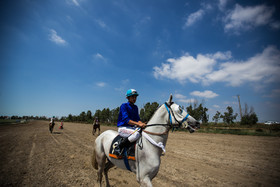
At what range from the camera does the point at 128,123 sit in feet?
9.29

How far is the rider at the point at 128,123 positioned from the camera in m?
2.76

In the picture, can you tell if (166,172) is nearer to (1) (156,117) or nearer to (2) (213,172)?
(2) (213,172)

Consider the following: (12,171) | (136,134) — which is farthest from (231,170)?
(12,171)

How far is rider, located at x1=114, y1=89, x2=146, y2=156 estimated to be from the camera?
276cm

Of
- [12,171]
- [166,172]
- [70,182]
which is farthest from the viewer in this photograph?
[166,172]

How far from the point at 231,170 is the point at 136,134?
5853 mm

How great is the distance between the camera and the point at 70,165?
5664mm

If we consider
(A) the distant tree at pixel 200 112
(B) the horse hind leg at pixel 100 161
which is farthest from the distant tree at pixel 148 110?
(B) the horse hind leg at pixel 100 161

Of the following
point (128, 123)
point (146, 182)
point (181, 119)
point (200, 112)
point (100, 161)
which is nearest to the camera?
point (146, 182)

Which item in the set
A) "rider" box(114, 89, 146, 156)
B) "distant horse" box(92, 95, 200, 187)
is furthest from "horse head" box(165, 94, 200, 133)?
"rider" box(114, 89, 146, 156)

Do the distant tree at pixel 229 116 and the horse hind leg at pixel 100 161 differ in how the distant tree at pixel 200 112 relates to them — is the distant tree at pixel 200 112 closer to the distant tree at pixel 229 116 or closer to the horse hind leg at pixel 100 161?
the distant tree at pixel 229 116

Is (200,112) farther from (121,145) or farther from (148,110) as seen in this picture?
(121,145)

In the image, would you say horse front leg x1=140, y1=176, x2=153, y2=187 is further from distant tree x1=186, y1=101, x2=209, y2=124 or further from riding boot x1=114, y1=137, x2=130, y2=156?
distant tree x1=186, y1=101, x2=209, y2=124

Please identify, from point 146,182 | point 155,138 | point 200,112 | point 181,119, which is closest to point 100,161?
point 146,182
